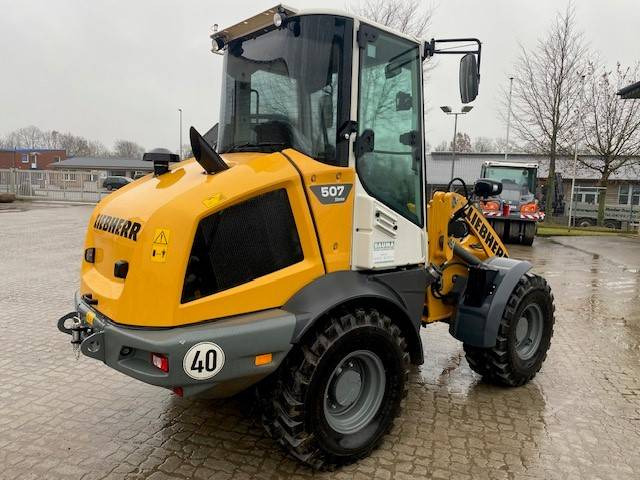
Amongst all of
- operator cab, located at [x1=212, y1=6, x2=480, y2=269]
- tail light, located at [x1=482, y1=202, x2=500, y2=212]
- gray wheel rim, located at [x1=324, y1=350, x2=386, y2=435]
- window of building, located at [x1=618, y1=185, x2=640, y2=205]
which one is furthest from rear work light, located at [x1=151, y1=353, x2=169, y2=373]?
window of building, located at [x1=618, y1=185, x2=640, y2=205]

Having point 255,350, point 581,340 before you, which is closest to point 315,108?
point 255,350

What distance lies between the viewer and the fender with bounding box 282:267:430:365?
2791 millimetres

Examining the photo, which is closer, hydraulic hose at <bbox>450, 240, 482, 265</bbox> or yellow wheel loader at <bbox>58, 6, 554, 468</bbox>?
yellow wheel loader at <bbox>58, 6, 554, 468</bbox>

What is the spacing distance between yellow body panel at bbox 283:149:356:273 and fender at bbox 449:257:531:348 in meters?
1.43

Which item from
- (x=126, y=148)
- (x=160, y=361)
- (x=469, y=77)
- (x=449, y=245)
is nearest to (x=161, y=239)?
(x=160, y=361)

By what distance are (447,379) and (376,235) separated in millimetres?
1892

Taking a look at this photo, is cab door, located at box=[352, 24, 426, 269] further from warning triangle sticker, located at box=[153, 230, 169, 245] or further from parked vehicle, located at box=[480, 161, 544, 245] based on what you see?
parked vehicle, located at box=[480, 161, 544, 245]

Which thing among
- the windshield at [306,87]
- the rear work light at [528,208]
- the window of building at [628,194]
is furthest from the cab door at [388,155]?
the window of building at [628,194]

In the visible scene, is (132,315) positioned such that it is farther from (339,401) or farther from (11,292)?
(11,292)

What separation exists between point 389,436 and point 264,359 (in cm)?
126

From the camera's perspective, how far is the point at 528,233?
49.1ft

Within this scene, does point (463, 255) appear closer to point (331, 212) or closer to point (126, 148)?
point (331, 212)

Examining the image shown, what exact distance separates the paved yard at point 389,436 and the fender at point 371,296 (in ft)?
2.25

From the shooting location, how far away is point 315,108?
3057mm
